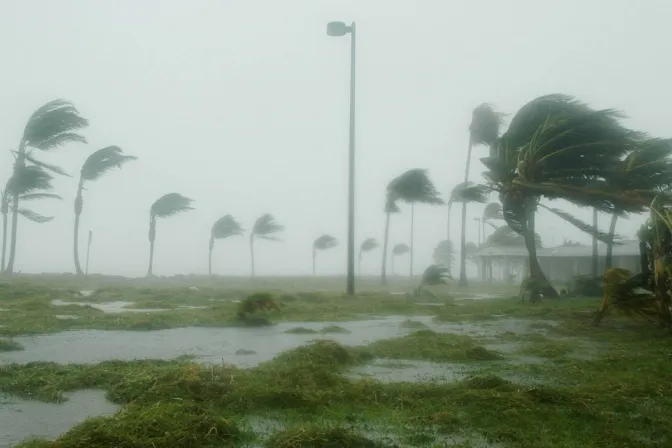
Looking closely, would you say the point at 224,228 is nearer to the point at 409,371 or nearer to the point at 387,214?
the point at 387,214

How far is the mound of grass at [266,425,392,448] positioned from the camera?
3980 millimetres

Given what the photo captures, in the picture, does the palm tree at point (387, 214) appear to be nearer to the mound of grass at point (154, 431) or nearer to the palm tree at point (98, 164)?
the palm tree at point (98, 164)

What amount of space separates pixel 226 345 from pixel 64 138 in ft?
87.7

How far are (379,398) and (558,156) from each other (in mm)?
15178

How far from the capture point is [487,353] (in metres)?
8.06

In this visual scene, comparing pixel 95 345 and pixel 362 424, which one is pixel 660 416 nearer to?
pixel 362 424

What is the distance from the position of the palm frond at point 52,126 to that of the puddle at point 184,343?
940 inches

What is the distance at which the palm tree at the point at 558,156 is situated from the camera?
17438mm

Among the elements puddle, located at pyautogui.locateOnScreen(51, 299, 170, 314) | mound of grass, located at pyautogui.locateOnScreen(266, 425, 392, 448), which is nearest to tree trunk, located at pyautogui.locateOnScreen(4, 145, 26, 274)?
puddle, located at pyautogui.locateOnScreen(51, 299, 170, 314)

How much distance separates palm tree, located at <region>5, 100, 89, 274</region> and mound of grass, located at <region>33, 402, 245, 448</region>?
28711 mm

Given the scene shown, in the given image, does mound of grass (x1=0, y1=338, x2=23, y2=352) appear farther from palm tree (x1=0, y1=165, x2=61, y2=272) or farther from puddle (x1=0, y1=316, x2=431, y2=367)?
palm tree (x1=0, y1=165, x2=61, y2=272)

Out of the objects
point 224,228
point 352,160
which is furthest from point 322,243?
point 352,160

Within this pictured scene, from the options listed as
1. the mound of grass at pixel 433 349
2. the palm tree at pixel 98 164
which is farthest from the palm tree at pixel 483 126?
the mound of grass at pixel 433 349

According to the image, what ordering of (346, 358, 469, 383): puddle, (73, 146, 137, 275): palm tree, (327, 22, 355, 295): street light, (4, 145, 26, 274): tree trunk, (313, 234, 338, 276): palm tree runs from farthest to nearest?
→ (313, 234, 338, 276): palm tree
(73, 146, 137, 275): palm tree
(4, 145, 26, 274): tree trunk
(327, 22, 355, 295): street light
(346, 358, 469, 383): puddle
